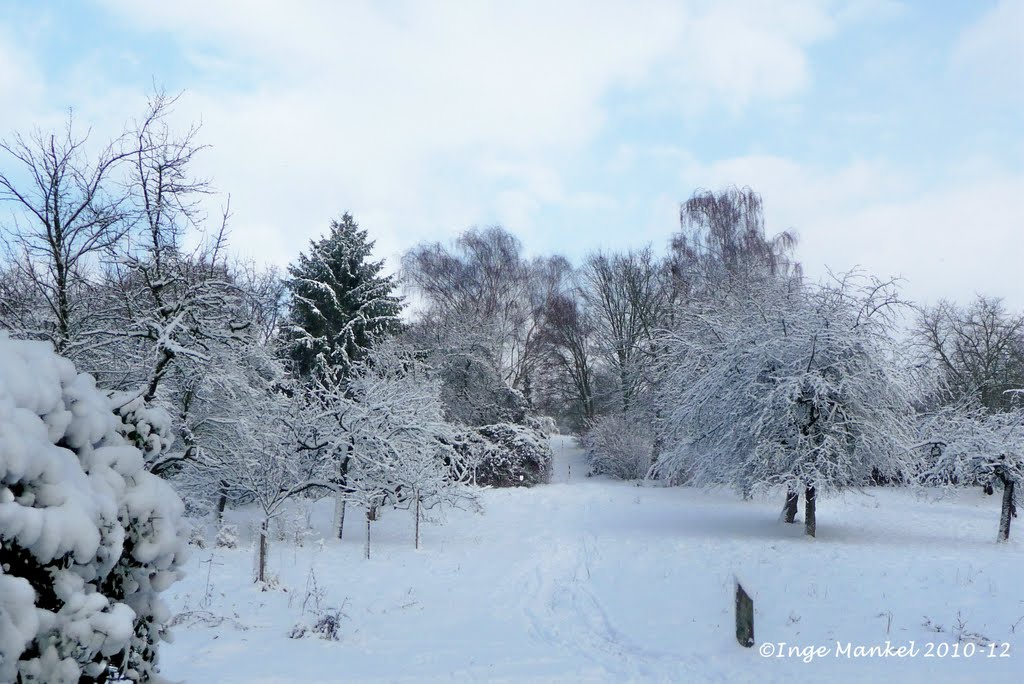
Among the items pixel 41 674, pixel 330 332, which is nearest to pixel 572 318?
pixel 330 332

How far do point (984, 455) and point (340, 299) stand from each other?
21.4 m

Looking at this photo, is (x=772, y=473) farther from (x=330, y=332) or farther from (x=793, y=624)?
(x=330, y=332)

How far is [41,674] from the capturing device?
2.60 m

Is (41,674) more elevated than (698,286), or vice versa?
(698,286)

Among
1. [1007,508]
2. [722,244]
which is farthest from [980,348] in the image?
[1007,508]

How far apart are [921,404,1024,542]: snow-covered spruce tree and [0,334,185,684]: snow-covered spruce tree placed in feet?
55.5

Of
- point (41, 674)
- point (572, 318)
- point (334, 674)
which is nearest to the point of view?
point (41, 674)

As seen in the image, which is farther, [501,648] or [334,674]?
[501,648]

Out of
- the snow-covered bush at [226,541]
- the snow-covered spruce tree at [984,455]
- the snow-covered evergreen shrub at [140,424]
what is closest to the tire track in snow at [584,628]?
the snow-covered evergreen shrub at [140,424]

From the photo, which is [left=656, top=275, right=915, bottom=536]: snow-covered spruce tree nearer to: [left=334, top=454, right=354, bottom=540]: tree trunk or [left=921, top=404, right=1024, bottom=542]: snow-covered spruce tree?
[left=921, top=404, right=1024, bottom=542]: snow-covered spruce tree

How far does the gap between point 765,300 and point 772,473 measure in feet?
15.8

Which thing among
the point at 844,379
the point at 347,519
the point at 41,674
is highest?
the point at 844,379

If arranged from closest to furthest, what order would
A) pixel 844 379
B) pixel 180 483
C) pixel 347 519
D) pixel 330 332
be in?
pixel 844 379
pixel 180 483
pixel 347 519
pixel 330 332

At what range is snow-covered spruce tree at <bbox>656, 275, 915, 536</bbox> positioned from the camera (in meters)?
14.5
